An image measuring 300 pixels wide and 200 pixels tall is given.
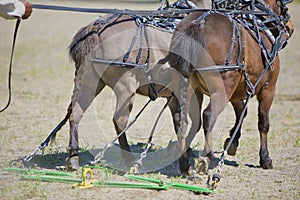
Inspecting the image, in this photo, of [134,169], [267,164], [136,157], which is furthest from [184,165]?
[267,164]

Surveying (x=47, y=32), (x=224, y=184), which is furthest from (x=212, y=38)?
(x=47, y=32)

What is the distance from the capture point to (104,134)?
9.76 m

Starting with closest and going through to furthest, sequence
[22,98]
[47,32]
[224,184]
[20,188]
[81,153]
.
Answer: [20,188]
[224,184]
[81,153]
[22,98]
[47,32]

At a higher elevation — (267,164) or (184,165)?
(184,165)

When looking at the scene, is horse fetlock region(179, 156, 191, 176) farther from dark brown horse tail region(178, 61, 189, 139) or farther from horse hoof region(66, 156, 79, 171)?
horse hoof region(66, 156, 79, 171)

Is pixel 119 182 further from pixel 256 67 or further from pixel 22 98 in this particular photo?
pixel 22 98

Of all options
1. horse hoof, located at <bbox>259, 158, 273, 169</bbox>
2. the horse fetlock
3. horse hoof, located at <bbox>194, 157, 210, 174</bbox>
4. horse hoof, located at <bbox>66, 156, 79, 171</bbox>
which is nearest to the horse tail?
horse hoof, located at <bbox>66, 156, 79, 171</bbox>

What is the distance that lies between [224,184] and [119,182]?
1.39 metres

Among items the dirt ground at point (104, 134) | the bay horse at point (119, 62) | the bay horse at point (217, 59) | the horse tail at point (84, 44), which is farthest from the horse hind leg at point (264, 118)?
the horse tail at point (84, 44)

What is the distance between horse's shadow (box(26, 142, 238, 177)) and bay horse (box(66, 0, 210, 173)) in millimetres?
466

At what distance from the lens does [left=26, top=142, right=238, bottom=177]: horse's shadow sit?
766 cm

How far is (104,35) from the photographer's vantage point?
7293mm

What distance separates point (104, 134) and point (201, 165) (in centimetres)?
332

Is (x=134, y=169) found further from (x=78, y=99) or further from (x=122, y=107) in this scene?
(x=78, y=99)
